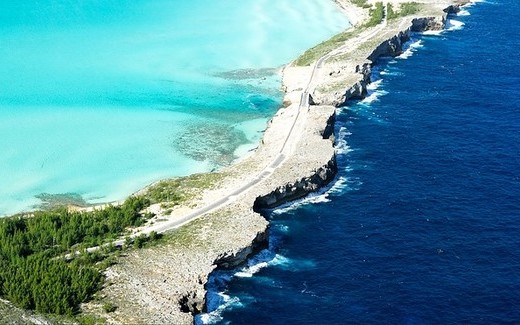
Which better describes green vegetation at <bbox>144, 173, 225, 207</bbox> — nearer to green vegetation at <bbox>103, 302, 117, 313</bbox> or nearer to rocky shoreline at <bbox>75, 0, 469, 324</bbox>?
rocky shoreline at <bbox>75, 0, 469, 324</bbox>

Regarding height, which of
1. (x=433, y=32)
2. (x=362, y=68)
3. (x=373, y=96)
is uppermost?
(x=433, y=32)

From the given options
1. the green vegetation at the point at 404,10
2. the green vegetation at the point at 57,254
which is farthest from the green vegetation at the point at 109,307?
the green vegetation at the point at 404,10

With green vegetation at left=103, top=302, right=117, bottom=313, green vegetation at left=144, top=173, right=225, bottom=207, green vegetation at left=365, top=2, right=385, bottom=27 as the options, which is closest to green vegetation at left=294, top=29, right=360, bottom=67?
green vegetation at left=365, top=2, right=385, bottom=27

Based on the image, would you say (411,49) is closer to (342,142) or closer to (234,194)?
(342,142)

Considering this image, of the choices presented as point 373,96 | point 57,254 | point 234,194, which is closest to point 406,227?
point 234,194

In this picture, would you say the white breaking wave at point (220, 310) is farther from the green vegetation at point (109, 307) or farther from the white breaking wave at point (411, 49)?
the white breaking wave at point (411, 49)

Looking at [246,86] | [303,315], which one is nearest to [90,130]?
[246,86]
